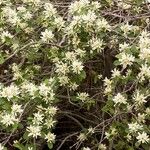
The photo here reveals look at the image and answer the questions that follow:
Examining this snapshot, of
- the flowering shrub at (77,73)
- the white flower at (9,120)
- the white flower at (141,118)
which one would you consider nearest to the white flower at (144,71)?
the flowering shrub at (77,73)

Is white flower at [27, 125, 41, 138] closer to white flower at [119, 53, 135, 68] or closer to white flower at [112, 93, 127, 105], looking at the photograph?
white flower at [112, 93, 127, 105]

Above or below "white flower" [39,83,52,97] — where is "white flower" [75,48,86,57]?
above

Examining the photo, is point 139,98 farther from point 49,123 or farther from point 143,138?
point 49,123

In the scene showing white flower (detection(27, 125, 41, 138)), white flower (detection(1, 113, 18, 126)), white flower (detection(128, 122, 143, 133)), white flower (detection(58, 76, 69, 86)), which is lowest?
white flower (detection(128, 122, 143, 133))

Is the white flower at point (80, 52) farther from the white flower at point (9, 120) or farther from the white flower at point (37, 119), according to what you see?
the white flower at point (9, 120)

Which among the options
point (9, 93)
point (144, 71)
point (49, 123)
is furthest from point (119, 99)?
point (9, 93)

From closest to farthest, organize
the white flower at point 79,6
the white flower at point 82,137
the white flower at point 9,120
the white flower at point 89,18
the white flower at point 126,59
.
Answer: the white flower at point 9,120, the white flower at point 126,59, the white flower at point 89,18, the white flower at point 79,6, the white flower at point 82,137

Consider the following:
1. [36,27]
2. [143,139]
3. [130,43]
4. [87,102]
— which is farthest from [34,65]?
[143,139]

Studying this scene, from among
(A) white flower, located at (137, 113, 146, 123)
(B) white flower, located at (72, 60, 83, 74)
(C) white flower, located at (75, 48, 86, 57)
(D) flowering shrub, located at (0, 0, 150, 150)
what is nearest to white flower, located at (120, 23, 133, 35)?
(D) flowering shrub, located at (0, 0, 150, 150)
